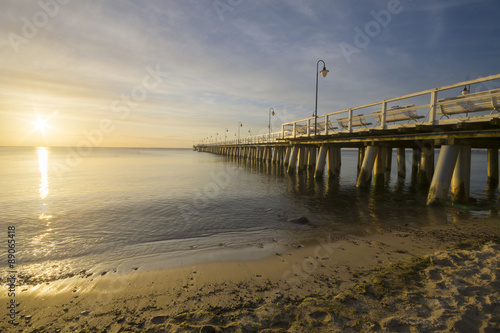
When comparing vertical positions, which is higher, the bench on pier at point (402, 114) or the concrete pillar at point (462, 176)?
the bench on pier at point (402, 114)

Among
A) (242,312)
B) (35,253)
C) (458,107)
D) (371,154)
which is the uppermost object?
(458,107)

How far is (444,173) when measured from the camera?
9.74 meters

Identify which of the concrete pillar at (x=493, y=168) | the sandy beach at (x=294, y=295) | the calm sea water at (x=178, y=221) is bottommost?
the calm sea water at (x=178, y=221)

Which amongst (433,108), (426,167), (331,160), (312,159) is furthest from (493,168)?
(312,159)

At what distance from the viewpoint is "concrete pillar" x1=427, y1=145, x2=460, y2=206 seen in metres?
9.67

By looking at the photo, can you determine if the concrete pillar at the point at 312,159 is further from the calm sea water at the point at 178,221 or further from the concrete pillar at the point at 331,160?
the calm sea water at the point at 178,221

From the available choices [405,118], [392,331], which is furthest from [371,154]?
[392,331]

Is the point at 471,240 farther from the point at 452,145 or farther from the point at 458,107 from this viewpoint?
the point at 458,107

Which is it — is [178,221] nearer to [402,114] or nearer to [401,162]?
[402,114]

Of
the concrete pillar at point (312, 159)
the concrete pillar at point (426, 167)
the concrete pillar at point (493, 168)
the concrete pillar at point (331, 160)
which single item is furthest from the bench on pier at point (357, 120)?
the concrete pillar at point (312, 159)

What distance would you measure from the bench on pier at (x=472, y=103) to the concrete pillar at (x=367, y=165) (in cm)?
470

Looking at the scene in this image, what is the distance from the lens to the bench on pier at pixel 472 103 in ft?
25.7

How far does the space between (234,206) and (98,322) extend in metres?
8.56

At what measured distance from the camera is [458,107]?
9320 mm
